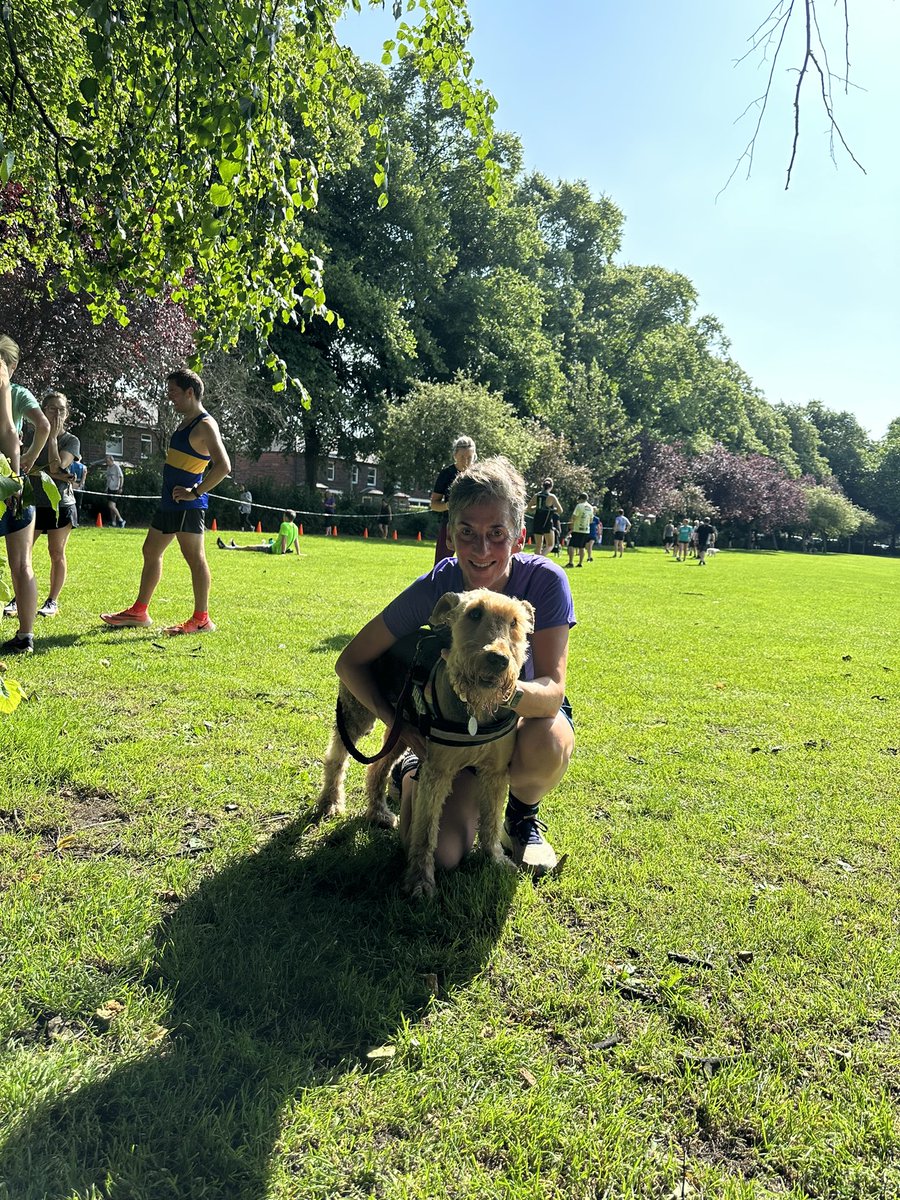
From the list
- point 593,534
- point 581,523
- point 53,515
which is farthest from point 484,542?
point 593,534

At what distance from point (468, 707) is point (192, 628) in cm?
494

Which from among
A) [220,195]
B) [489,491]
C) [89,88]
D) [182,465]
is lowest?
[489,491]

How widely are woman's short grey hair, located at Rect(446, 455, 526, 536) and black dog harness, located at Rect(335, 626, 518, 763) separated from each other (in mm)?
517

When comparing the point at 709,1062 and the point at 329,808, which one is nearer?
the point at 709,1062

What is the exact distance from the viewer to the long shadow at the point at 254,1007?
151 cm

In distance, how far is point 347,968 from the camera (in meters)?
2.18

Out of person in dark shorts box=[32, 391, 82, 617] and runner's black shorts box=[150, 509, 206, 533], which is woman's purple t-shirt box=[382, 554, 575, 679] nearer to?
runner's black shorts box=[150, 509, 206, 533]

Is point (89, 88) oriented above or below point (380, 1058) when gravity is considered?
above

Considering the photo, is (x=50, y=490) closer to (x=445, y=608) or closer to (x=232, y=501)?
(x=445, y=608)

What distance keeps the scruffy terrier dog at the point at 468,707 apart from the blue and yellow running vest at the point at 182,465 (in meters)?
3.99

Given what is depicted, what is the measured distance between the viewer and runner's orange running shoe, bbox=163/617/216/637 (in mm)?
6453

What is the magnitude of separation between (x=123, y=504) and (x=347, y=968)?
2444 centimetres

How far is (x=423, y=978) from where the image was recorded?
2193 millimetres

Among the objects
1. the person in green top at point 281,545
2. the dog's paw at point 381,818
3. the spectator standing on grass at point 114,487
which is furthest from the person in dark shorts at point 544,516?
the spectator standing on grass at point 114,487
